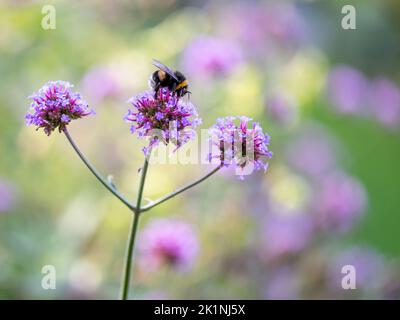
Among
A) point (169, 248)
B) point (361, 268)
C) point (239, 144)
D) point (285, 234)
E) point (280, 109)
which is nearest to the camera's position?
point (239, 144)

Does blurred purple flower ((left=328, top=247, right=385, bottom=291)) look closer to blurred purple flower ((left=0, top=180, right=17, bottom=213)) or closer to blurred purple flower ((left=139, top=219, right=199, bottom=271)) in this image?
blurred purple flower ((left=139, top=219, right=199, bottom=271))

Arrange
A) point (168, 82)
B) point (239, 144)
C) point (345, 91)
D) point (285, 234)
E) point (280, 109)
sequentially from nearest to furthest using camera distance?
1. point (239, 144)
2. point (168, 82)
3. point (280, 109)
4. point (285, 234)
5. point (345, 91)

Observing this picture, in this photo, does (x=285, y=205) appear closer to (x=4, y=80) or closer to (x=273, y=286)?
(x=273, y=286)

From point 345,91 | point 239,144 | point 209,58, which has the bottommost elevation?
point 239,144

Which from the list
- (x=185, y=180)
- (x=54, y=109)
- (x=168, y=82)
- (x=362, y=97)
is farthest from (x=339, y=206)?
(x=54, y=109)

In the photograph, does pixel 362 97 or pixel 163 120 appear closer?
pixel 163 120

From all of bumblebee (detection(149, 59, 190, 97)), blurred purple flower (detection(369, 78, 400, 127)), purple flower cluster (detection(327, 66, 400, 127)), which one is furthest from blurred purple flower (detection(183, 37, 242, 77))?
blurred purple flower (detection(369, 78, 400, 127))

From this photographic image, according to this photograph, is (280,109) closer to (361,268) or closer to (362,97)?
(361,268)

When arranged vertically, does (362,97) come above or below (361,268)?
above
